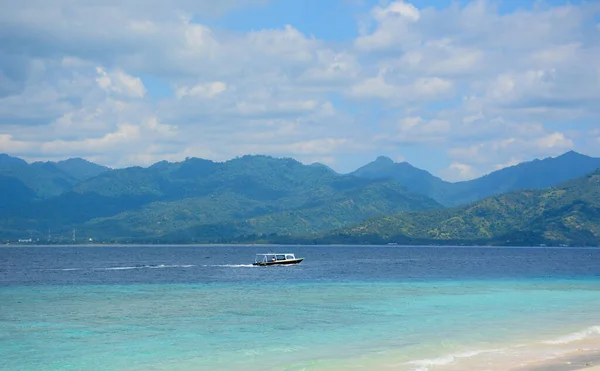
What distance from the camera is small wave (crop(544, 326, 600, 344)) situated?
50594mm

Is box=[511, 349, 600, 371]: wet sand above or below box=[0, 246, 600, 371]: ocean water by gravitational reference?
above

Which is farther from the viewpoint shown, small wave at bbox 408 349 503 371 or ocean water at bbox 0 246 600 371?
ocean water at bbox 0 246 600 371

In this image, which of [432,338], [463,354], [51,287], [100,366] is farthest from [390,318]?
[51,287]

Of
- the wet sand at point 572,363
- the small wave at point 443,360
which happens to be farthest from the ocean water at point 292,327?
the wet sand at point 572,363

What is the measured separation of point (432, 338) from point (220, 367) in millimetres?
18381

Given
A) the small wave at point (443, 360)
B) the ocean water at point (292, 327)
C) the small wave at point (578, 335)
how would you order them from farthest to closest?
the small wave at point (578, 335) < the ocean water at point (292, 327) < the small wave at point (443, 360)

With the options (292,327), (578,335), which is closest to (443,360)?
(578,335)

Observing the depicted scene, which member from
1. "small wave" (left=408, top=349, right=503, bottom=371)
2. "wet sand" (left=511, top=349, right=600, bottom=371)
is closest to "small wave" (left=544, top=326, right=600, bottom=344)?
"wet sand" (left=511, top=349, right=600, bottom=371)

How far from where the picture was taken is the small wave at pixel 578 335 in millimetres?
50594

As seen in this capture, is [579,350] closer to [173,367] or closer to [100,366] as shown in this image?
[173,367]

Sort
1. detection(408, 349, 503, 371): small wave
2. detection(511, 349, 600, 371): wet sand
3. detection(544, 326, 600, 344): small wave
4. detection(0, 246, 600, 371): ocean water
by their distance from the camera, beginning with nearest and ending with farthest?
detection(511, 349, 600, 371): wet sand < detection(408, 349, 503, 371): small wave < detection(0, 246, 600, 371): ocean water < detection(544, 326, 600, 344): small wave

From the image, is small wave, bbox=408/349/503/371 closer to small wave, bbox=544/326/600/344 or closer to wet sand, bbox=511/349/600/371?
wet sand, bbox=511/349/600/371

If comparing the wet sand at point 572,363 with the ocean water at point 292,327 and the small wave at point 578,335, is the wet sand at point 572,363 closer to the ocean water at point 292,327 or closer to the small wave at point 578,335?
the ocean water at point 292,327

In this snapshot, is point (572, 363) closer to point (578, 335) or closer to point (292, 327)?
point (578, 335)
